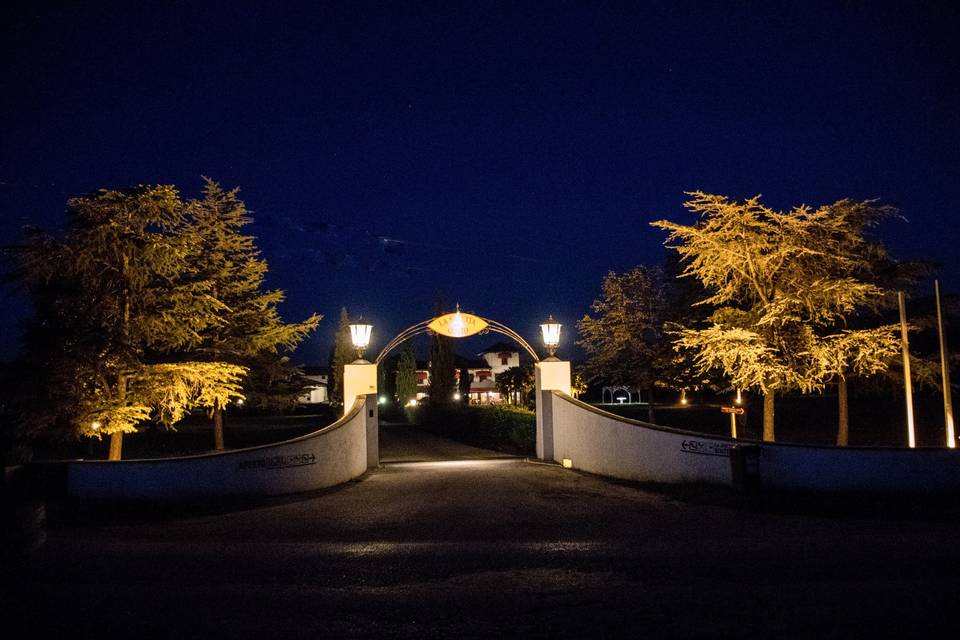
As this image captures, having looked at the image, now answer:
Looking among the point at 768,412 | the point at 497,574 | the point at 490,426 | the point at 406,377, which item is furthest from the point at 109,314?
the point at 406,377

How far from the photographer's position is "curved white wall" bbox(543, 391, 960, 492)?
11984 millimetres

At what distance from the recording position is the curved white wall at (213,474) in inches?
504

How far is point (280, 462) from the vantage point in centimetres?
1422

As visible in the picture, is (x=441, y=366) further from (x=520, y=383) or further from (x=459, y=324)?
(x=459, y=324)

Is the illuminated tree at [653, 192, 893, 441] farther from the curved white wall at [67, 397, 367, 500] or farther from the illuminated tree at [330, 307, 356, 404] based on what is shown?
the illuminated tree at [330, 307, 356, 404]

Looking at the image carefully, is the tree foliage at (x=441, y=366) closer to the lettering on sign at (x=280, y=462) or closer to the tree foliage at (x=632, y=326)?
the tree foliage at (x=632, y=326)

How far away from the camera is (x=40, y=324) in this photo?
15.9m

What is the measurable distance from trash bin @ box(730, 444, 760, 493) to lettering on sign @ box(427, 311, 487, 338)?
8.99 m

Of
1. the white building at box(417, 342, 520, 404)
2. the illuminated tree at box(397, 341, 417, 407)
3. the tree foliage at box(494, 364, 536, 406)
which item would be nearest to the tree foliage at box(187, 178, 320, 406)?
the tree foliage at box(494, 364, 536, 406)

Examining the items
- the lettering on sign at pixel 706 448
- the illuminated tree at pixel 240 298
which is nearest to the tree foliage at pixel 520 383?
the illuminated tree at pixel 240 298

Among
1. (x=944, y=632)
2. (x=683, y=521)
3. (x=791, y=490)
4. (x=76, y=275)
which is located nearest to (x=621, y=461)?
(x=791, y=490)

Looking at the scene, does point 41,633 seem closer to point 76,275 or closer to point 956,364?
point 76,275

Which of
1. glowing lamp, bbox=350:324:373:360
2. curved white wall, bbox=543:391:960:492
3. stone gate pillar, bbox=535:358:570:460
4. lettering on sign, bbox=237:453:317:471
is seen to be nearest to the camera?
curved white wall, bbox=543:391:960:492

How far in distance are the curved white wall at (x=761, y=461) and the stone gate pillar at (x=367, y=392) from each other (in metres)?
5.44
